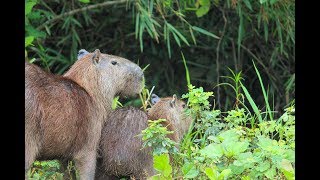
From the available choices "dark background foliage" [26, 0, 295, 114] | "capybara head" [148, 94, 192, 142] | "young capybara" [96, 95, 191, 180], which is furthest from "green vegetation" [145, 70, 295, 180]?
"dark background foliage" [26, 0, 295, 114]

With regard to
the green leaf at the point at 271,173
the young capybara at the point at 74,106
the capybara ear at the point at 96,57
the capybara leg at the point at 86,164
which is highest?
the capybara ear at the point at 96,57

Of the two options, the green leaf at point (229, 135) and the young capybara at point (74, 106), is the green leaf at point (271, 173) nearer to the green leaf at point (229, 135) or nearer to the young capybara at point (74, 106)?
the green leaf at point (229, 135)

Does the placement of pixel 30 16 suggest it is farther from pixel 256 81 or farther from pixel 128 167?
pixel 256 81

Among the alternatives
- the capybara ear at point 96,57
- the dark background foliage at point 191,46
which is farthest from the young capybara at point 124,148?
the dark background foliage at point 191,46

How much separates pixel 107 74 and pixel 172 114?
0.55 meters

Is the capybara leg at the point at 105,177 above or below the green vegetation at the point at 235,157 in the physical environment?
below

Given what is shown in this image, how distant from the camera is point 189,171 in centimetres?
450

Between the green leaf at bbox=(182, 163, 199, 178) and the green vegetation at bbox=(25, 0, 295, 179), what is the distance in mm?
379

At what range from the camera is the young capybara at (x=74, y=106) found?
4.45 meters

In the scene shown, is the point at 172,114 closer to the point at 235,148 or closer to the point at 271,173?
the point at 235,148
